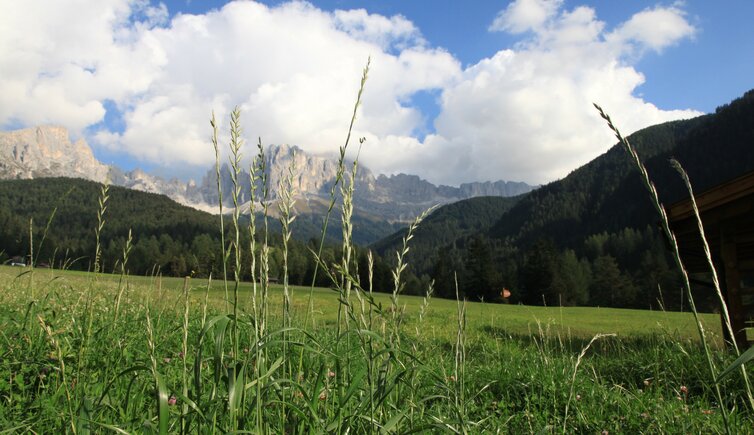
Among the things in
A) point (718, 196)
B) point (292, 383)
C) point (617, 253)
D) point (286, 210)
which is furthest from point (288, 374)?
point (617, 253)

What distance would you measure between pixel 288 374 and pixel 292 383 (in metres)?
1.27

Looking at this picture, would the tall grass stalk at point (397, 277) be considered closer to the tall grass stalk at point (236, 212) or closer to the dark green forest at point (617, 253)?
the tall grass stalk at point (236, 212)

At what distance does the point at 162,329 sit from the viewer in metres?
6.38

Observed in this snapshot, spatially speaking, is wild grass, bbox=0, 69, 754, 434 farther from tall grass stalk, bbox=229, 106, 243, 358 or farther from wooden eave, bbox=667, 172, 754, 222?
wooden eave, bbox=667, 172, 754, 222

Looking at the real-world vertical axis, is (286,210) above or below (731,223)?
below

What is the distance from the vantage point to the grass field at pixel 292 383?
1.84 meters

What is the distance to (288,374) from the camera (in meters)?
3.12

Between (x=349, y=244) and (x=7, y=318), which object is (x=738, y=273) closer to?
(x=349, y=244)

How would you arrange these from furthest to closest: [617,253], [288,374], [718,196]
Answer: [617,253] < [718,196] < [288,374]

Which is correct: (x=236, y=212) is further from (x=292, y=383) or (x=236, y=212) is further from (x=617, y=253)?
(x=617, y=253)

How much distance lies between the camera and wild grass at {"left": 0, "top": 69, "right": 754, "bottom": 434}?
1.79 meters

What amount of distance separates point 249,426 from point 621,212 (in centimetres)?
20097

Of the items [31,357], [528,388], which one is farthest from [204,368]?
[528,388]

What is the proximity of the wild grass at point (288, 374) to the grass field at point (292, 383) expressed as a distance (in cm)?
2
